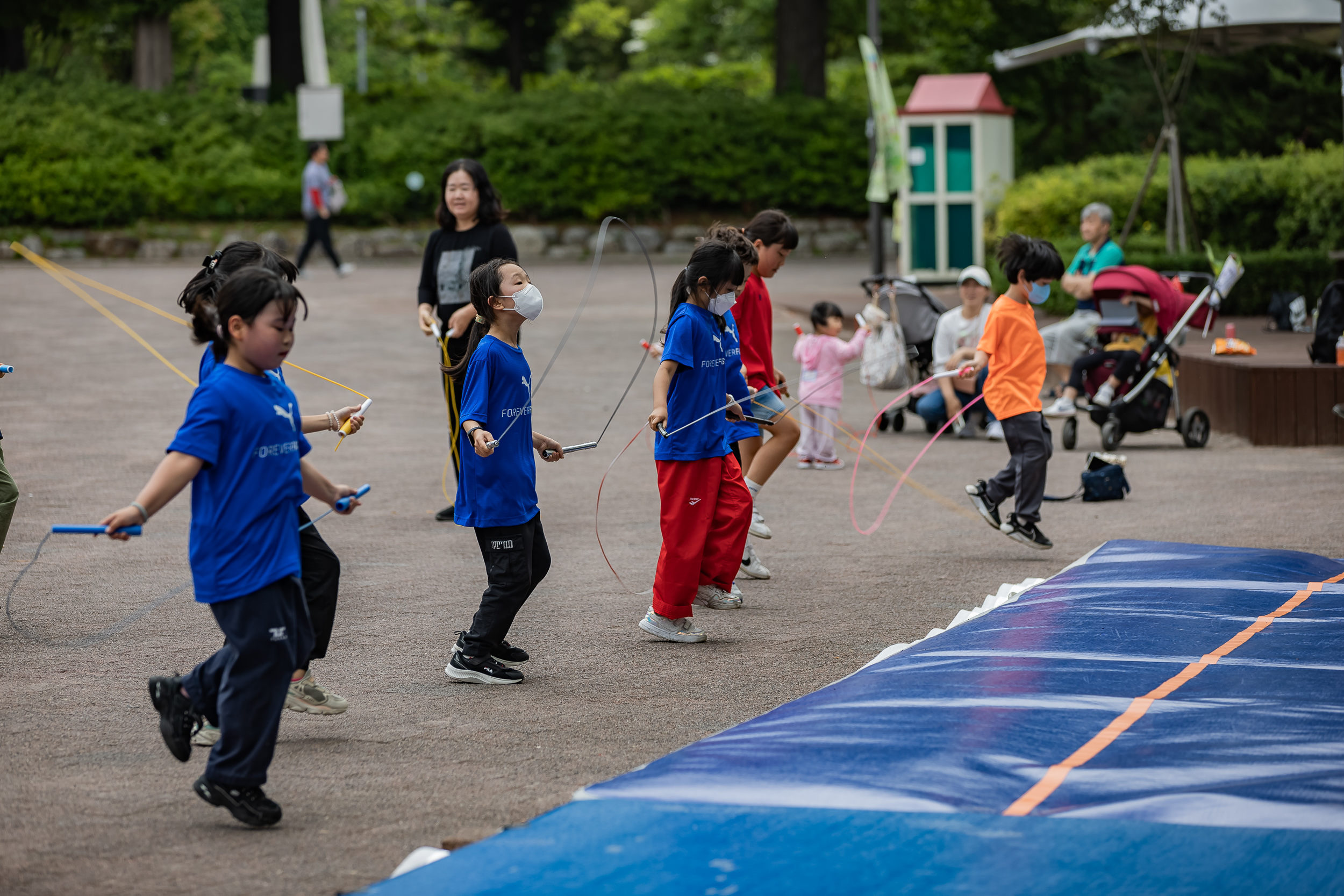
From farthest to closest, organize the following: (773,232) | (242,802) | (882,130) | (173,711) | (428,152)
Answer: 1. (428,152)
2. (882,130)
3. (773,232)
4. (173,711)
5. (242,802)

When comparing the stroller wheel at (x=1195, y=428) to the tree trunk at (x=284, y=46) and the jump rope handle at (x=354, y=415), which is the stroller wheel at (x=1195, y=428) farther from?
the tree trunk at (x=284, y=46)

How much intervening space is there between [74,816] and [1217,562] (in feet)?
15.2

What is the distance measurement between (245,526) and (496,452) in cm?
142

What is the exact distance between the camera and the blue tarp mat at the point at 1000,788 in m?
3.25

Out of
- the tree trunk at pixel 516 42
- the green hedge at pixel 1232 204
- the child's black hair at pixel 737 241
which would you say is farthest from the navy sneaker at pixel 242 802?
the tree trunk at pixel 516 42

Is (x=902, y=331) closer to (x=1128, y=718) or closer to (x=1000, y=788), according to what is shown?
(x=1128, y=718)

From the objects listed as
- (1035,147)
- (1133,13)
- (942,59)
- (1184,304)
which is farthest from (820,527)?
(942,59)

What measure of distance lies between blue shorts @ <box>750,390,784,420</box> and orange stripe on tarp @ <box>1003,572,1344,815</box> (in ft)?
7.93

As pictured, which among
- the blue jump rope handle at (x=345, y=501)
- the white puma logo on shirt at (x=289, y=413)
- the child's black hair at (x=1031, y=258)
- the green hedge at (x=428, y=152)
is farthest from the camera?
the green hedge at (x=428, y=152)

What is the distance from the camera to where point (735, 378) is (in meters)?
6.34

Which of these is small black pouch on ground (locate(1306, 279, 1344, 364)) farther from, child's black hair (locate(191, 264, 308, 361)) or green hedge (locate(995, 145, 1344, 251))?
child's black hair (locate(191, 264, 308, 361))

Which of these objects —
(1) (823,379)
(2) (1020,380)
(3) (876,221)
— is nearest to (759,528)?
(2) (1020,380)

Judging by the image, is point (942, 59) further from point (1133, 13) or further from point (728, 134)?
point (1133, 13)

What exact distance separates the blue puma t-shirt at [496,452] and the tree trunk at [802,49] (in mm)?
24653
